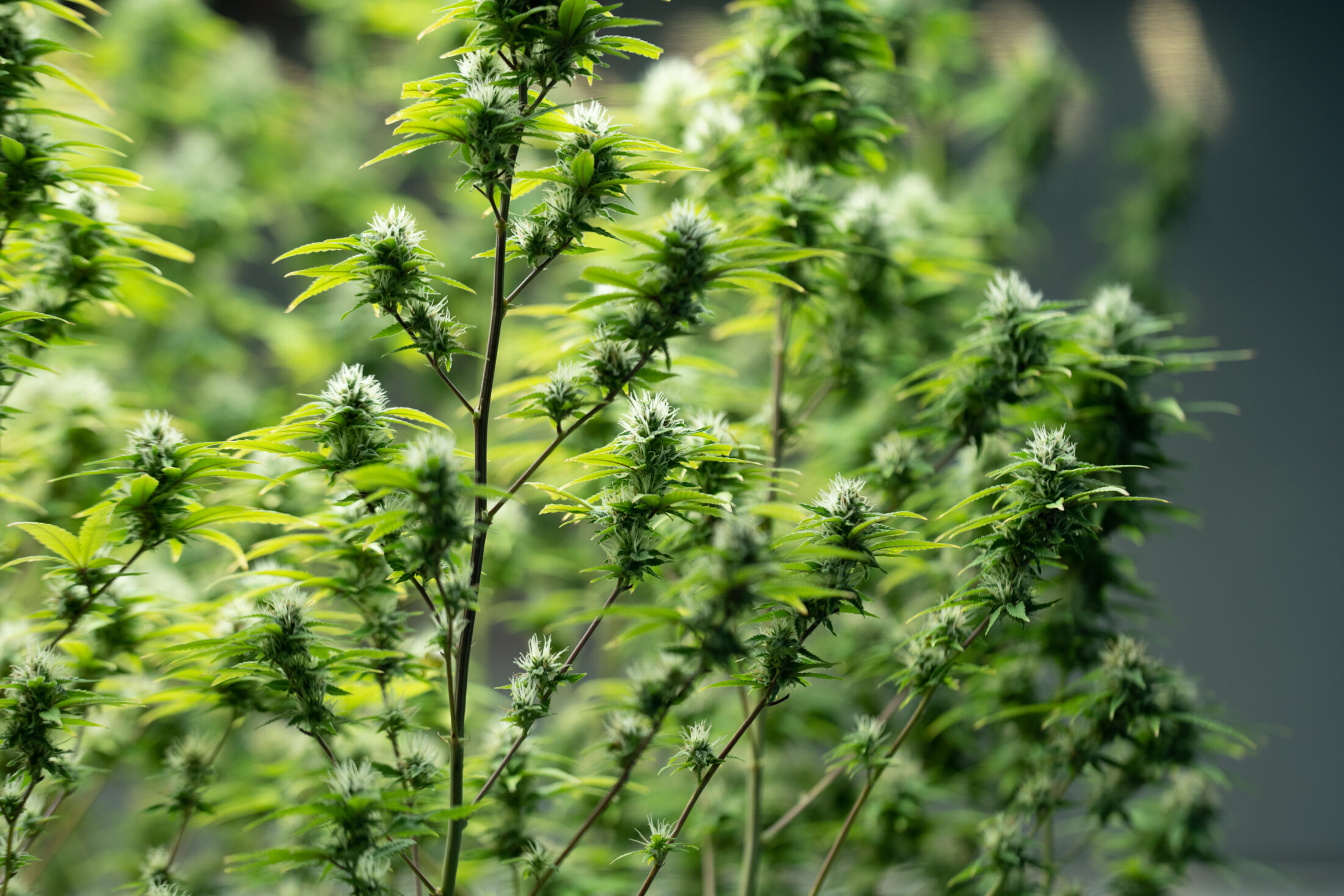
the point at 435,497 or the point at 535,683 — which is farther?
the point at 535,683

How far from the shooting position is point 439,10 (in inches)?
43.1

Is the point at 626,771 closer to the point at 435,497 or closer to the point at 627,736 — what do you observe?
the point at 627,736

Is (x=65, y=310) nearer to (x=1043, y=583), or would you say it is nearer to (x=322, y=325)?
(x=322, y=325)

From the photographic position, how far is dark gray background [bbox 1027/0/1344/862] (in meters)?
3.27

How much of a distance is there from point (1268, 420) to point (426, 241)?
3.36 meters

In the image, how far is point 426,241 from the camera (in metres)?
1.98

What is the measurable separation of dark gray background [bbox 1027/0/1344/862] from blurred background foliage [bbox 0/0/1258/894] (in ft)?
0.75

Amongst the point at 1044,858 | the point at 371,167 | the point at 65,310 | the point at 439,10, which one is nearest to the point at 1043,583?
the point at 1044,858

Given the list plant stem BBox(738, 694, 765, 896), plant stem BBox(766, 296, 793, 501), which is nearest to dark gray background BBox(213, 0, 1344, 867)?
plant stem BBox(766, 296, 793, 501)

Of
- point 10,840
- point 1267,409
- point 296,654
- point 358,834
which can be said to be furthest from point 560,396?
point 1267,409

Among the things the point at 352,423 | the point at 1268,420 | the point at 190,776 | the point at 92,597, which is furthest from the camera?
the point at 1268,420

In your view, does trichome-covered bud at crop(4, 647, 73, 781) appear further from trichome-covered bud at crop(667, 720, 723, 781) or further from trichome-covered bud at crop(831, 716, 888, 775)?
trichome-covered bud at crop(831, 716, 888, 775)

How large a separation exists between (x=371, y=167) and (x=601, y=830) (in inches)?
102

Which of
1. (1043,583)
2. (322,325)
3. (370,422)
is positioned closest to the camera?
(370,422)
